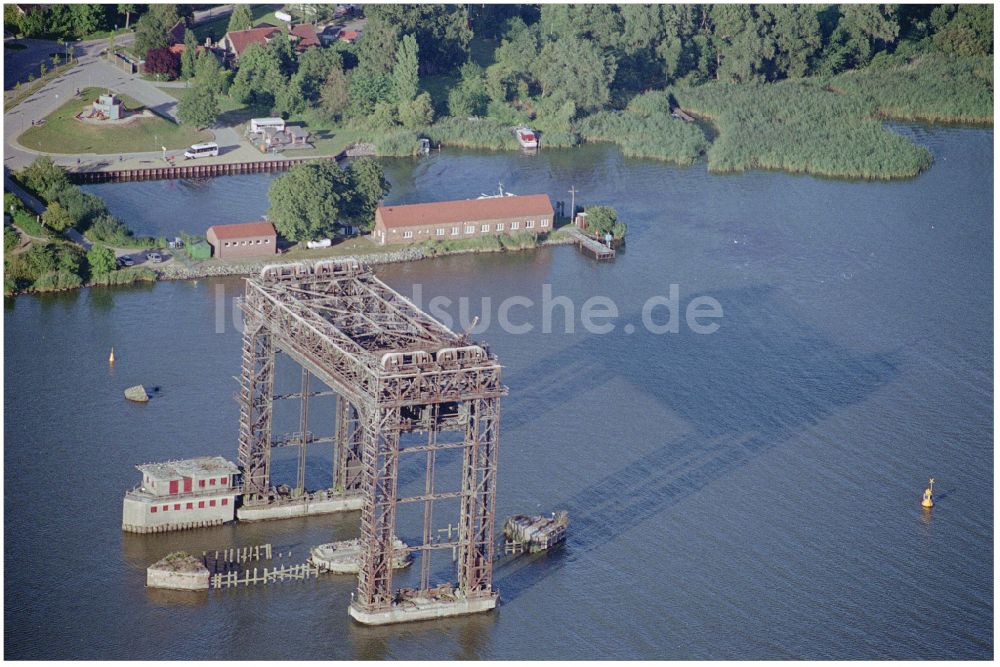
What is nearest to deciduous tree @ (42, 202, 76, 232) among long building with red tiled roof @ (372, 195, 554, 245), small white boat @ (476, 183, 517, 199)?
long building with red tiled roof @ (372, 195, 554, 245)

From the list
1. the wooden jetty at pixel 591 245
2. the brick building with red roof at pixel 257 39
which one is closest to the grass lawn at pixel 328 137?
the brick building with red roof at pixel 257 39

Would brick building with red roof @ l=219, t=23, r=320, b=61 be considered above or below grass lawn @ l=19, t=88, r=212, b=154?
above

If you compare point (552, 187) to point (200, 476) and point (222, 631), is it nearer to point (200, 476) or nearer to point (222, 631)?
point (200, 476)

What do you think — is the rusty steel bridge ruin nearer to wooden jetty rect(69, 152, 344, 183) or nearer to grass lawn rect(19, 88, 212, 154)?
wooden jetty rect(69, 152, 344, 183)

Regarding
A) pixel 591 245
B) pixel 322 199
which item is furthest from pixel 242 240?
pixel 591 245

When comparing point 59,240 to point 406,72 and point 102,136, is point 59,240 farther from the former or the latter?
point 406,72

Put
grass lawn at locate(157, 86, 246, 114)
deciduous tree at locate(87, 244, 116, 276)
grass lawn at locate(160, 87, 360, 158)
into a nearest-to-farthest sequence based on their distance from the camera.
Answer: deciduous tree at locate(87, 244, 116, 276)
grass lawn at locate(160, 87, 360, 158)
grass lawn at locate(157, 86, 246, 114)
